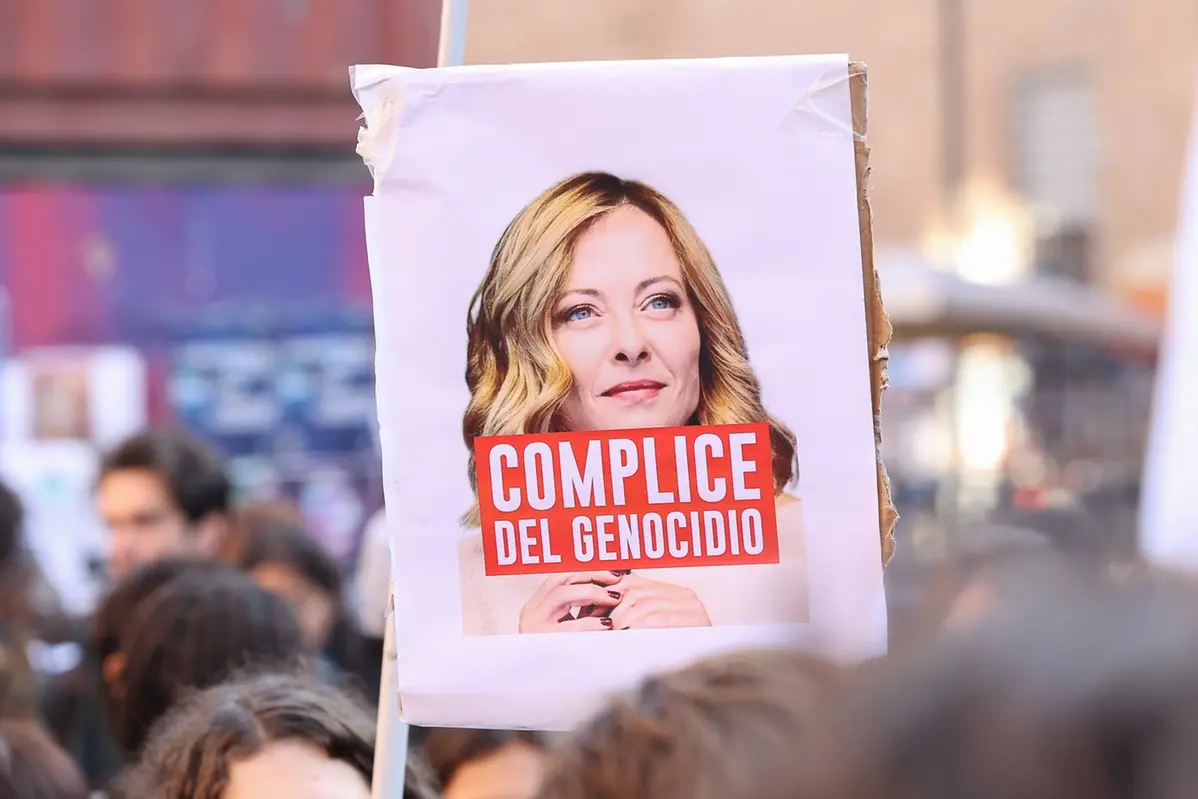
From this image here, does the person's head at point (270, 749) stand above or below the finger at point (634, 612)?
below

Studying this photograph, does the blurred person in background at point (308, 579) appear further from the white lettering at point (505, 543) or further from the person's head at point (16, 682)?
the white lettering at point (505, 543)

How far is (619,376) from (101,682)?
213 centimetres

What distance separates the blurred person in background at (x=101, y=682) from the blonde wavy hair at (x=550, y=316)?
161 centimetres

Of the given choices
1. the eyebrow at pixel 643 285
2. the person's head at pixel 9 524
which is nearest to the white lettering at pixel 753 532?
the eyebrow at pixel 643 285

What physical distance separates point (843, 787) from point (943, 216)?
2283 cm

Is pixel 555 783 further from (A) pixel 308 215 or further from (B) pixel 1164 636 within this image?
(A) pixel 308 215

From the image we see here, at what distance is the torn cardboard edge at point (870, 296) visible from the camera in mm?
1481

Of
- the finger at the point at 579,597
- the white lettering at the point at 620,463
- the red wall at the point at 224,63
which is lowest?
the finger at the point at 579,597

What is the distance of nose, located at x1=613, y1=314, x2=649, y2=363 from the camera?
5.06ft

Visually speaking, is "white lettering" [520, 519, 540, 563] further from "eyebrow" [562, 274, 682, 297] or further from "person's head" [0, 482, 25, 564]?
"person's head" [0, 482, 25, 564]

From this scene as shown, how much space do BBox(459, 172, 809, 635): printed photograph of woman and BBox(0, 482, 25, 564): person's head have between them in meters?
3.20

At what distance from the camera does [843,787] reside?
502 mm

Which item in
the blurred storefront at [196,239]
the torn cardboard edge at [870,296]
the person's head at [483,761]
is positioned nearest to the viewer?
the torn cardboard edge at [870,296]

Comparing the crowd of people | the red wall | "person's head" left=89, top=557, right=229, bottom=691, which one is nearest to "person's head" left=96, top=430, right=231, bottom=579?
"person's head" left=89, top=557, right=229, bottom=691
